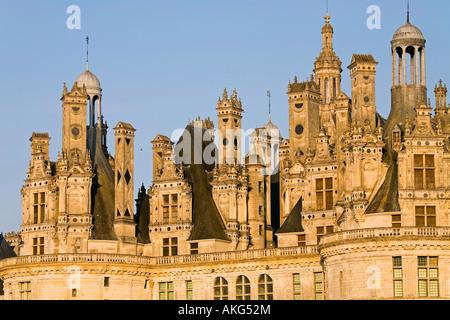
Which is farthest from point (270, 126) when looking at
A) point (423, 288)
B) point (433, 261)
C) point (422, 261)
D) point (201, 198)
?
point (423, 288)

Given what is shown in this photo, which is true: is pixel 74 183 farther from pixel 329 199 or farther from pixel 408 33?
pixel 408 33

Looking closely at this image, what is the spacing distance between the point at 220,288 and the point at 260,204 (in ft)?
22.3

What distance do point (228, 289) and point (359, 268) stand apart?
1150 cm

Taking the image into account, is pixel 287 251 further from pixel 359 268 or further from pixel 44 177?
pixel 44 177

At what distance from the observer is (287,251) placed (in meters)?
88.1

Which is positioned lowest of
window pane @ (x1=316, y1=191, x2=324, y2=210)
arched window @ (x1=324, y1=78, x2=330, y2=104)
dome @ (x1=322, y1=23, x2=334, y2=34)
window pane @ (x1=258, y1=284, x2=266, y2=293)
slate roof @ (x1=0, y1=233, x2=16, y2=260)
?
window pane @ (x1=258, y1=284, x2=266, y2=293)

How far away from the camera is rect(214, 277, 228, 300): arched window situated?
89875 millimetres

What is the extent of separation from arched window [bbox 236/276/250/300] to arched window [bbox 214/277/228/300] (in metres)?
0.79

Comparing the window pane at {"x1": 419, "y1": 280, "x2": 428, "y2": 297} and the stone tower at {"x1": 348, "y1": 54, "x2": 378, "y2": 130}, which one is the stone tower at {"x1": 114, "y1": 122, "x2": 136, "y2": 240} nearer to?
the stone tower at {"x1": 348, "y1": 54, "x2": 378, "y2": 130}

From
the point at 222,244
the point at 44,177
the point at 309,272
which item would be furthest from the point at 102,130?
the point at 309,272

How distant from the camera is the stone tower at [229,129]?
94.2m

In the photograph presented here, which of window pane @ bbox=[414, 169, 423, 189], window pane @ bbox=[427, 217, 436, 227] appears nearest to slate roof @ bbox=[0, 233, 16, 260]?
window pane @ bbox=[414, 169, 423, 189]

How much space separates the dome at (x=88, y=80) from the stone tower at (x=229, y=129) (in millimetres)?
10193

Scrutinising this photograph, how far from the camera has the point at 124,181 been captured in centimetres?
9375
